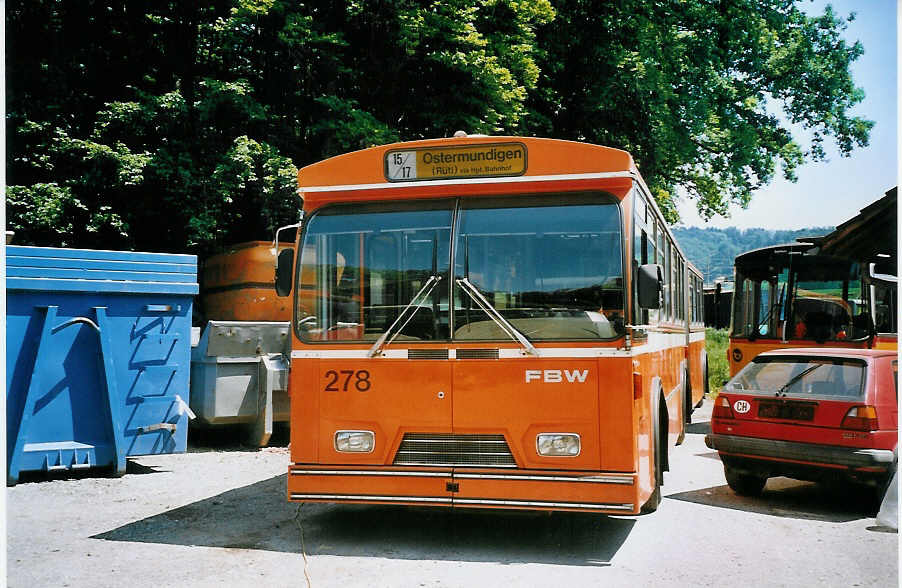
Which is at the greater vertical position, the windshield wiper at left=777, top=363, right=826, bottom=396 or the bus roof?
the bus roof

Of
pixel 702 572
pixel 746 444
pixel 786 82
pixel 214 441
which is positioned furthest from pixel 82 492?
pixel 786 82

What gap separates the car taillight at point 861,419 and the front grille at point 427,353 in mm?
3923

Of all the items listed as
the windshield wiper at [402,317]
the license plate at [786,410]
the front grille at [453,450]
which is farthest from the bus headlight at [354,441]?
the license plate at [786,410]

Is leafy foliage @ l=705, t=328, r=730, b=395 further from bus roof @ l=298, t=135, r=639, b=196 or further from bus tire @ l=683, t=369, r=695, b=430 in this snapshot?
bus roof @ l=298, t=135, r=639, b=196

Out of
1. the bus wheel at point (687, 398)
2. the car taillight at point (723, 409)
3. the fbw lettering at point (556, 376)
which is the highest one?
the fbw lettering at point (556, 376)

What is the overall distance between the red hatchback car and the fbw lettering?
2.98m

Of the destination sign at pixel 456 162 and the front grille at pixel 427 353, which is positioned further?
the destination sign at pixel 456 162

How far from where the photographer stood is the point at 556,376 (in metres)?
6.34

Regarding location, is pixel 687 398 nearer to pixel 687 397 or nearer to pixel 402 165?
pixel 687 397

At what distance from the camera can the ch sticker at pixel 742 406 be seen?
8.55 metres

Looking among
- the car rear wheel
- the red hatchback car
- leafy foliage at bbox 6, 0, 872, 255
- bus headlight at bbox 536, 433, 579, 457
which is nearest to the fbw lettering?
bus headlight at bbox 536, 433, 579, 457

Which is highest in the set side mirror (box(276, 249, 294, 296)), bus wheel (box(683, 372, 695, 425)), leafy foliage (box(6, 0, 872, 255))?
leafy foliage (box(6, 0, 872, 255))

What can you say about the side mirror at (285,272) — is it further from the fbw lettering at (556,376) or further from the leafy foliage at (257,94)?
the leafy foliage at (257,94)

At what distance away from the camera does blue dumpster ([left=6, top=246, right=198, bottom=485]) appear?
8.77 m
